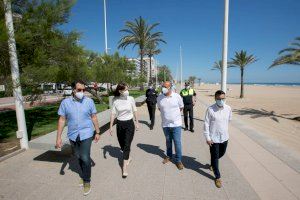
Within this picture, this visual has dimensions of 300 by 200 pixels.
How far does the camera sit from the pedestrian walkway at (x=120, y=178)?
406cm

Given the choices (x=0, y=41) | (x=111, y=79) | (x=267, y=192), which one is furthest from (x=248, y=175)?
(x=111, y=79)

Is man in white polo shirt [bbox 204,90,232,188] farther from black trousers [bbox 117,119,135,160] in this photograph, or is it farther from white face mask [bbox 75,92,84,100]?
white face mask [bbox 75,92,84,100]

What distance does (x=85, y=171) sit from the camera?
13.7ft

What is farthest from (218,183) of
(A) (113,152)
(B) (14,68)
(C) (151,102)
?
(C) (151,102)

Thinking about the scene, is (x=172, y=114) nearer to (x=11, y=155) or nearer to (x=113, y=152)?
(x=113, y=152)

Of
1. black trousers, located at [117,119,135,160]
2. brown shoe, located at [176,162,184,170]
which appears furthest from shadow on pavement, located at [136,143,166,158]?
black trousers, located at [117,119,135,160]

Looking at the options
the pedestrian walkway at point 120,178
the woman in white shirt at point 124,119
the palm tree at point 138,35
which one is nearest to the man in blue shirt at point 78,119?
the pedestrian walkway at point 120,178

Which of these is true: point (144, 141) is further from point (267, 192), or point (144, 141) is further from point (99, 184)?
point (267, 192)

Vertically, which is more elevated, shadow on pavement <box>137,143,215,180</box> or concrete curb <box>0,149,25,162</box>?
concrete curb <box>0,149,25,162</box>

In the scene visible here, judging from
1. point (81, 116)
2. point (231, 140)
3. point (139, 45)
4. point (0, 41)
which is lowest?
point (231, 140)

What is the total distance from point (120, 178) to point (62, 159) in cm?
181

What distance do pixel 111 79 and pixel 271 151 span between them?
16.6 metres

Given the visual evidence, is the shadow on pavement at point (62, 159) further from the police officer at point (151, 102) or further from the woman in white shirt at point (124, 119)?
the police officer at point (151, 102)

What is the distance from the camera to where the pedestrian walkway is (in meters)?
4.06
